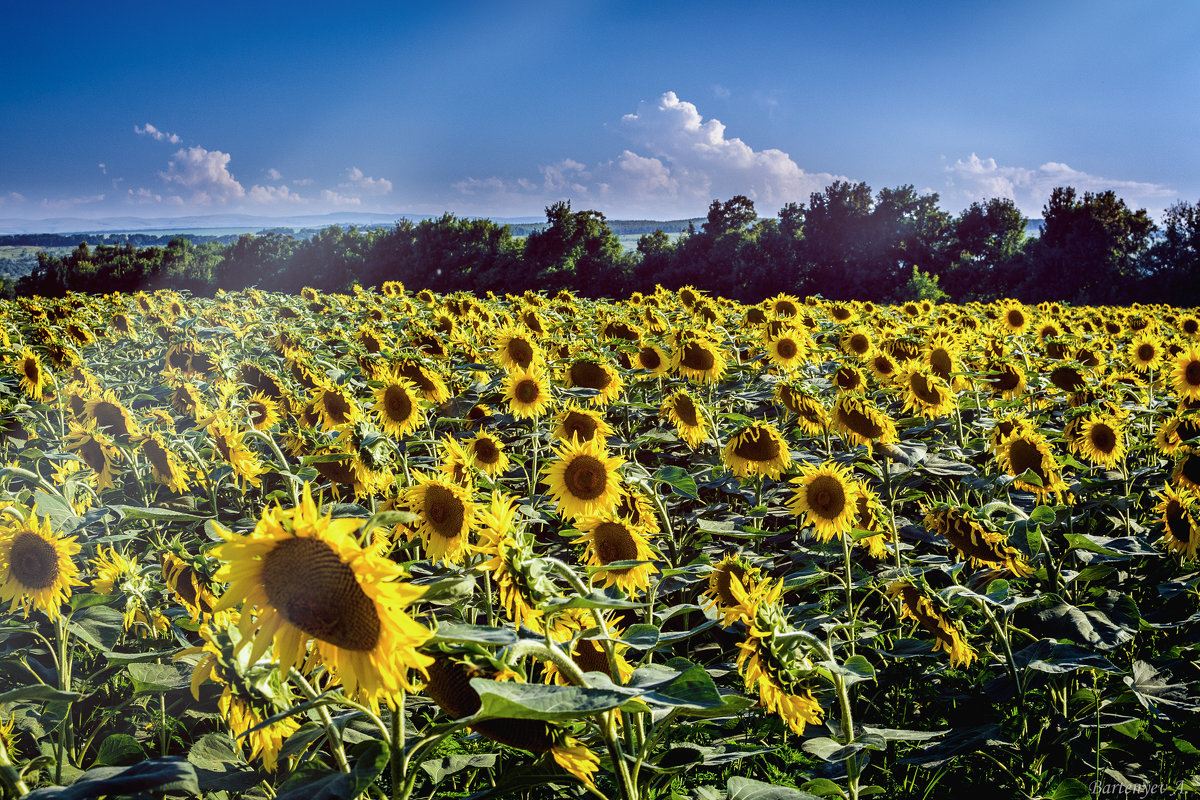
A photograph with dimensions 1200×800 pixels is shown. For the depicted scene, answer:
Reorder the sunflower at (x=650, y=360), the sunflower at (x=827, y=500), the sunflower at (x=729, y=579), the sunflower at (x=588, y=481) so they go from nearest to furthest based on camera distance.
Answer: the sunflower at (x=729, y=579) → the sunflower at (x=588, y=481) → the sunflower at (x=827, y=500) → the sunflower at (x=650, y=360)

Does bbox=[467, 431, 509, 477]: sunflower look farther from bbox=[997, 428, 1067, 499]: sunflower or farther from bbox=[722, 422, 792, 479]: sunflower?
bbox=[997, 428, 1067, 499]: sunflower

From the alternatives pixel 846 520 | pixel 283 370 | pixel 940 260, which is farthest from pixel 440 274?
pixel 846 520

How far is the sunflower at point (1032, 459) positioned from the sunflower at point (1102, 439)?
584mm

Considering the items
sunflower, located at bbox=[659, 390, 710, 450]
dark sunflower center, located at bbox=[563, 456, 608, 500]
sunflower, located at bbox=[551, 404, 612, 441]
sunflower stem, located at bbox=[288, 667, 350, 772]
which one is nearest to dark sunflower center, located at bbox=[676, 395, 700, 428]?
sunflower, located at bbox=[659, 390, 710, 450]

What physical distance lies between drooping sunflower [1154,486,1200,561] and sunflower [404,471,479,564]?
3338 millimetres

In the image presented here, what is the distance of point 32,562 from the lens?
2.13m

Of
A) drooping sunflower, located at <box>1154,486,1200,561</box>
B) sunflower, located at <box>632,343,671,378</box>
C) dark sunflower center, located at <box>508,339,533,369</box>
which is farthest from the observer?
A: sunflower, located at <box>632,343,671,378</box>

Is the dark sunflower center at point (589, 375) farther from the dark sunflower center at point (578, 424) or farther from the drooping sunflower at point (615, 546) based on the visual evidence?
the drooping sunflower at point (615, 546)

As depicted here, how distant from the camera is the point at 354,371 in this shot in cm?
552

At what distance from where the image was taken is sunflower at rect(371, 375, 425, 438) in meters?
4.14

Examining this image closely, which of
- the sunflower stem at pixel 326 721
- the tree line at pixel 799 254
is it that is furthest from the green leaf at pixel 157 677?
the tree line at pixel 799 254

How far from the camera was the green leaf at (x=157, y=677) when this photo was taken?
6.25ft

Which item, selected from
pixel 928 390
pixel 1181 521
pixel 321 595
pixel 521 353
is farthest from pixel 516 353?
pixel 1181 521

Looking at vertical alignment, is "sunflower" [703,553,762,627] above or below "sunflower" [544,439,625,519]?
below
